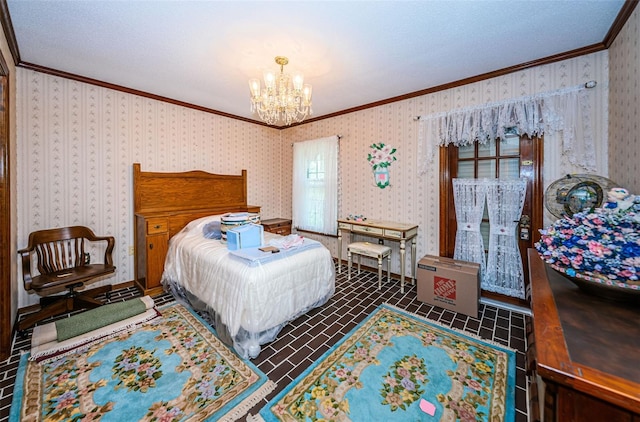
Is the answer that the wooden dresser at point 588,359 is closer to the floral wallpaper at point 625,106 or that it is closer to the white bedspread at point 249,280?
the floral wallpaper at point 625,106

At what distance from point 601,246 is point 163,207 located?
13.8 ft

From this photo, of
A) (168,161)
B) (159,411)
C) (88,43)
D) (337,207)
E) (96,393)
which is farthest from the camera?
(337,207)

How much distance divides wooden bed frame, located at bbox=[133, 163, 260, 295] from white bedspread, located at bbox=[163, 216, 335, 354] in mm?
234

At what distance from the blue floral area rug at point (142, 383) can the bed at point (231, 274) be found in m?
0.25

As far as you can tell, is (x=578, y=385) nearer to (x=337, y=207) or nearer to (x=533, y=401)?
(x=533, y=401)

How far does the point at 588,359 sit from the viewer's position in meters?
0.75

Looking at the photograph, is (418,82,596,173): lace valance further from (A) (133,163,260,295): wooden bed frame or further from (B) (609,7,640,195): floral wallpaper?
(A) (133,163,260,295): wooden bed frame

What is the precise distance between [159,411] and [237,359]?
0.57m

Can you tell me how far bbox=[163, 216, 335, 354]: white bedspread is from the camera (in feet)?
6.76

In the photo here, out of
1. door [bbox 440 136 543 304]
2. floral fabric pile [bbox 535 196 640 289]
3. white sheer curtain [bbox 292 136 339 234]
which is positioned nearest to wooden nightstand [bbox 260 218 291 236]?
white sheer curtain [bbox 292 136 339 234]

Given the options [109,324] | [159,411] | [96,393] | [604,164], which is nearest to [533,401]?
[159,411]

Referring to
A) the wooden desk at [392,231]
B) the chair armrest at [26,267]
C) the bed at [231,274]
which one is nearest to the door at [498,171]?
the wooden desk at [392,231]

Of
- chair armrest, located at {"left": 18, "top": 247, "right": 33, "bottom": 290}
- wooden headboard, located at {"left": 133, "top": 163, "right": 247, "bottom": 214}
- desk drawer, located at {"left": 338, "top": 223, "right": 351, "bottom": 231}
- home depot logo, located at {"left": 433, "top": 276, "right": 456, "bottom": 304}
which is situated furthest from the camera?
desk drawer, located at {"left": 338, "top": 223, "right": 351, "bottom": 231}

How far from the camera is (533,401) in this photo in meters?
1.29
